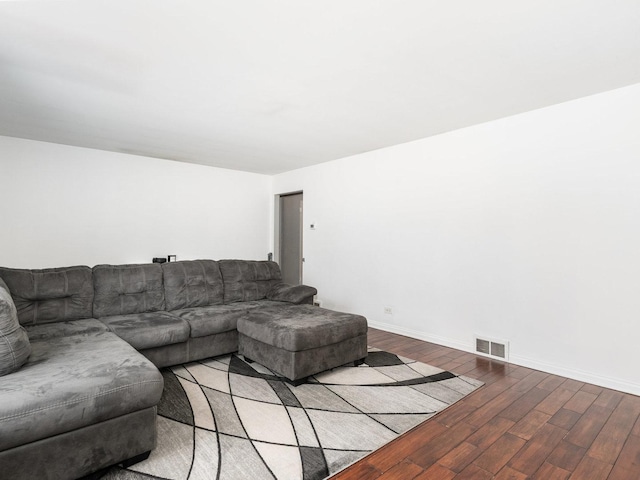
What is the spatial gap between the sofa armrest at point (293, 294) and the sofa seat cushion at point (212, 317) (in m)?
0.47

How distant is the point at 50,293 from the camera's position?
3031 millimetres

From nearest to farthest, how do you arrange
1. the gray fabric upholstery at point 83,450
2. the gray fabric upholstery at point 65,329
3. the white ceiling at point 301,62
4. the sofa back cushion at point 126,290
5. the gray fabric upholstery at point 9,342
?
the gray fabric upholstery at point 83,450 < the gray fabric upholstery at point 9,342 < the white ceiling at point 301,62 < the gray fabric upholstery at point 65,329 < the sofa back cushion at point 126,290

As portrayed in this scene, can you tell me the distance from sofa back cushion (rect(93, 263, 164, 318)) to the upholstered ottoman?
3.42ft

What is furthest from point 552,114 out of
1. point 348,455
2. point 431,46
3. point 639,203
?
point 348,455

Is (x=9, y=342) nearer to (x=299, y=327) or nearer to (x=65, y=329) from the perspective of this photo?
(x=65, y=329)

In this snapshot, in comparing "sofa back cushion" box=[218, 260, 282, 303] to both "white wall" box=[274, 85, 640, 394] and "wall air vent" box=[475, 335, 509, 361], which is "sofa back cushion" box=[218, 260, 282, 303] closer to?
"white wall" box=[274, 85, 640, 394]

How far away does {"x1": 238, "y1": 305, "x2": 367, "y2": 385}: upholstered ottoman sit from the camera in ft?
9.00

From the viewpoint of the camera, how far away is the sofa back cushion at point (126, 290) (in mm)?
3279

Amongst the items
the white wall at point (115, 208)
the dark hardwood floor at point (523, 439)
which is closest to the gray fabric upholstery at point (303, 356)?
the dark hardwood floor at point (523, 439)

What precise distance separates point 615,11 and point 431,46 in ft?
3.16

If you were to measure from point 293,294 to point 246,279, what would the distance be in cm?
65

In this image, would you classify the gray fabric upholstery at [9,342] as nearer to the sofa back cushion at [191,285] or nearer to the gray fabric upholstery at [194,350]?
the gray fabric upholstery at [194,350]

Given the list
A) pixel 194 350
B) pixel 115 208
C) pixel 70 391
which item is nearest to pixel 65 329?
pixel 194 350

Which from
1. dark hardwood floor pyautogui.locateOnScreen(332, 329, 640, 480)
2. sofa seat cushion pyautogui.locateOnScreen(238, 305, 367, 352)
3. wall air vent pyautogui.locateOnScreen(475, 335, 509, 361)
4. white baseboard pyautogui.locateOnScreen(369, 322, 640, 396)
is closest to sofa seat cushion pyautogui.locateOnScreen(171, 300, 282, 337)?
sofa seat cushion pyautogui.locateOnScreen(238, 305, 367, 352)
